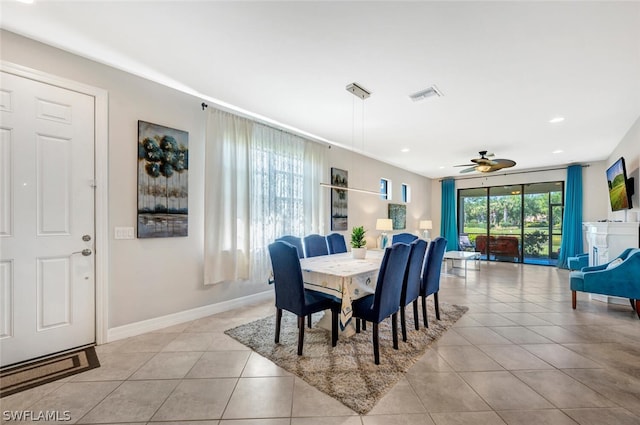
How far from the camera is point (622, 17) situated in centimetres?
189

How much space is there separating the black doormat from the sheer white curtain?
1.27m

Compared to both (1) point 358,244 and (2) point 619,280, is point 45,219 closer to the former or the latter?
(1) point 358,244

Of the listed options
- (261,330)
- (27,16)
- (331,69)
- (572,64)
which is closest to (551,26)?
(572,64)

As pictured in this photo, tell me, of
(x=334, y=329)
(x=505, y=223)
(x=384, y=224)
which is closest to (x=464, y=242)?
(x=505, y=223)

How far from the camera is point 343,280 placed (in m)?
2.21

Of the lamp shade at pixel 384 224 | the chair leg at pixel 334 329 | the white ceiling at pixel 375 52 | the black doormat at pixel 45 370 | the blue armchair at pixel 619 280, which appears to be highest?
the white ceiling at pixel 375 52

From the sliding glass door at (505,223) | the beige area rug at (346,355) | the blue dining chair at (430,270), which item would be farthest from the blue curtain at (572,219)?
the blue dining chair at (430,270)

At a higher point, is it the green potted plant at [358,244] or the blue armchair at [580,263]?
the green potted plant at [358,244]

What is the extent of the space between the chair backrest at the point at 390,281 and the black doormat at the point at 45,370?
7.93ft

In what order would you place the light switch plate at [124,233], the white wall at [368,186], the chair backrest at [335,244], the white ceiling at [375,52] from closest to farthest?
1. the white ceiling at [375,52]
2. the light switch plate at [124,233]
3. the chair backrest at [335,244]
4. the white wall at [368,186]

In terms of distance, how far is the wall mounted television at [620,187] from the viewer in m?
4.05

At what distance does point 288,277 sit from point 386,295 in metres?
0.89

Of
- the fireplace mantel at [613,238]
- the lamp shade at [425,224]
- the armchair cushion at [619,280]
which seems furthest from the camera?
the lamp shade at [425,224]

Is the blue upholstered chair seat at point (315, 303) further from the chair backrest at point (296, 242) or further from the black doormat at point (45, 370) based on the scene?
the black doormat at point (45, 370)
